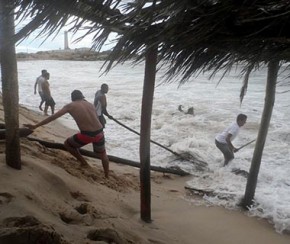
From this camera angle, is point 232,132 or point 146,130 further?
point 232,132

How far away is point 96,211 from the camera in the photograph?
11.8 ft

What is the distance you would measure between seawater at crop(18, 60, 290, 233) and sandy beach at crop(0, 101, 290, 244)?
1.94ft

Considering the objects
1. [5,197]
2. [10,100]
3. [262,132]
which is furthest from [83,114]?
[262,132]

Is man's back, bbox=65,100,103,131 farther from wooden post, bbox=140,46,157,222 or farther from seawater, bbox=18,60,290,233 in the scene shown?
wooden post, bbox=140,46,157,222

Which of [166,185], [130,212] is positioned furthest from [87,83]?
[130,212]

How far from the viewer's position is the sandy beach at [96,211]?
2.80 meters

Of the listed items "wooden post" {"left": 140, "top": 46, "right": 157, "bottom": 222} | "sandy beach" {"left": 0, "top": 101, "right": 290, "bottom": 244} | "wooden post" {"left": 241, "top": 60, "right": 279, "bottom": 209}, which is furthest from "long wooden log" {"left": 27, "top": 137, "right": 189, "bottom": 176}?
"wooden post" {"left": 241, "top": 60, "right": 279, "bottom": 209}

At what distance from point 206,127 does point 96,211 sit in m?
9.39

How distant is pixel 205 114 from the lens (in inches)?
566

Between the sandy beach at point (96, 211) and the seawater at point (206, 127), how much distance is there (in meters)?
0.59

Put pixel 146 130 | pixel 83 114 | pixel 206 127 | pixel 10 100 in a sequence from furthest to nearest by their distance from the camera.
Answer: pixel 206 127 → pixel 83 114 → pixel 146 130 → pixel 10 100

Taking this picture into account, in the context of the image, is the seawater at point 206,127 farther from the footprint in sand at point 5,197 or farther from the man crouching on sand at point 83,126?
the footprint in sand at point 5,197

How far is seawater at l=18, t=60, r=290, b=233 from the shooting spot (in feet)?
20.8

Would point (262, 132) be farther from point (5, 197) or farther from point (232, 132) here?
point (5, 197)
